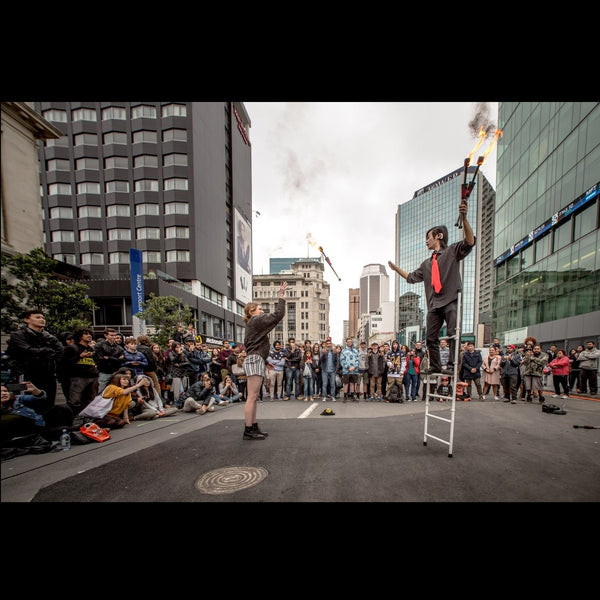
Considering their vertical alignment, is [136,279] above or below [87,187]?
below

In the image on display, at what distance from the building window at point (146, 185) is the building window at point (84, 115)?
932 centimetres

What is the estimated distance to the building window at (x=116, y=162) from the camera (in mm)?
30672

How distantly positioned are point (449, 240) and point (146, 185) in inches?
1385

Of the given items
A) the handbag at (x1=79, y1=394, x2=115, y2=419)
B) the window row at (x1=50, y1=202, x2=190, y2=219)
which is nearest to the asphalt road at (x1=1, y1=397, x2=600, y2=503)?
the handbag at (x1=79, y1=394, x2=115, y2=419)

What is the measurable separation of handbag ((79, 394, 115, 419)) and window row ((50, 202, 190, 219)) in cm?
3025

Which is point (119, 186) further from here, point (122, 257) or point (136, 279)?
point (136, 279)

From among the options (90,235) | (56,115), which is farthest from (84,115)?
(90,235)

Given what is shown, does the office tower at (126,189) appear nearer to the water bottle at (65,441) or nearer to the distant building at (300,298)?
the water bottle at (65,441)

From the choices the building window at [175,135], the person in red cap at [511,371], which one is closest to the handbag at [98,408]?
the person in red cap at [511,371]

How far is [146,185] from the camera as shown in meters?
30.7
